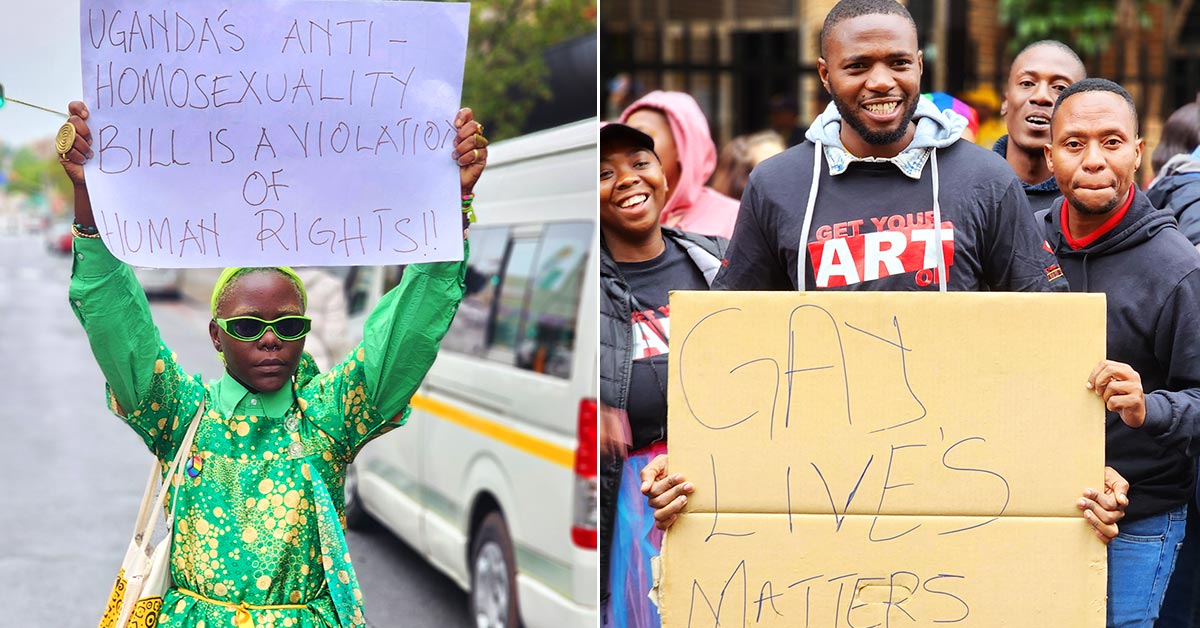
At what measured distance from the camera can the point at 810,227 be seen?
110 inches

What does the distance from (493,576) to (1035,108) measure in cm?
297

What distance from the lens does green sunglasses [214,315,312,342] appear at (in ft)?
8.80

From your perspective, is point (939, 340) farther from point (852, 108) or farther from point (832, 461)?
point (852, 108)

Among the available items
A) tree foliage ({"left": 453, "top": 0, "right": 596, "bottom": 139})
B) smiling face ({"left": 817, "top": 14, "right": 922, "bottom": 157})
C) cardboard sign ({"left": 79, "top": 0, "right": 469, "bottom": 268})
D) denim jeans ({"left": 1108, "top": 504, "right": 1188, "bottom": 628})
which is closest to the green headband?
cardboard sign ({"left": 79, "top": 0, "right": 469, "bottom": 268})

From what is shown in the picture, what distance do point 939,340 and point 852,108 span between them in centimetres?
57

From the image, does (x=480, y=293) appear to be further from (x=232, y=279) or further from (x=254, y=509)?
(x=254, y=509)

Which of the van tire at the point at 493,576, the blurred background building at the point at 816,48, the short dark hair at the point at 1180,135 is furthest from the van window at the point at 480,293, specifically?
the blurred background building at the point at 816,48

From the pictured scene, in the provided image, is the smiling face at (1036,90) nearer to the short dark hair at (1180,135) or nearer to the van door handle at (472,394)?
the short dark hair at (1180,135)

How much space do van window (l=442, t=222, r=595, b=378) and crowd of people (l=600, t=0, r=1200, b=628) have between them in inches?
51.2

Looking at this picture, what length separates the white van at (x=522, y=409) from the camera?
4.70 meters

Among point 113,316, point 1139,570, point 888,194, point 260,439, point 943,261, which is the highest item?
point 888,194

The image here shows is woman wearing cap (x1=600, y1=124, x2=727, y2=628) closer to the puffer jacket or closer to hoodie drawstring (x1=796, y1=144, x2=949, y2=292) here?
the puffer jacket

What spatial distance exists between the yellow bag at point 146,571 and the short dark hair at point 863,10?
62.2 inches

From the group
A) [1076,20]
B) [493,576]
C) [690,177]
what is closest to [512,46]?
[1076,20]
